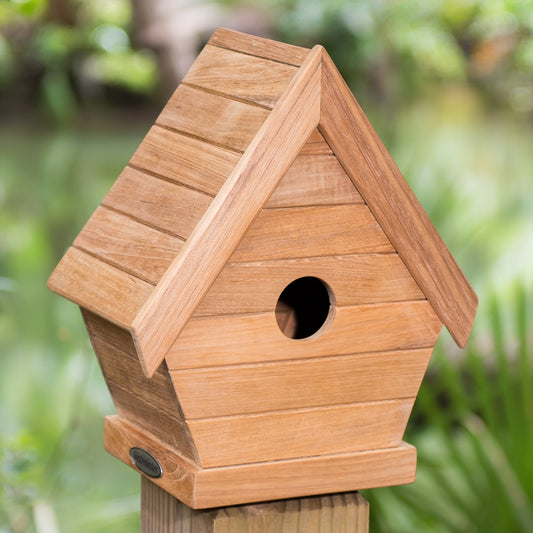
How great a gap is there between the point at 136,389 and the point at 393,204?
0.28 meters

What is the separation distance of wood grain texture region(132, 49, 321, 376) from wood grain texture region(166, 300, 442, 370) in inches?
1.3

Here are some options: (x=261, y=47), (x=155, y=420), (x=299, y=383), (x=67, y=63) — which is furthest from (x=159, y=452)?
(x=67, y=63)

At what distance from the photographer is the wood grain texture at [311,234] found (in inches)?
27.8

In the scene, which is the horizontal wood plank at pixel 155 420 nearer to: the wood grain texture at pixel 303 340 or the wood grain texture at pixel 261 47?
the wood grain texture at pixel 303 340

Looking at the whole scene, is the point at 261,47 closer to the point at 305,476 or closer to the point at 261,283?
the point at 261,283

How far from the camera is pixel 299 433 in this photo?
30.1 inches

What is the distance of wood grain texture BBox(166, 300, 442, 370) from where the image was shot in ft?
2.30

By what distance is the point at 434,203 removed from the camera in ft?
5.83

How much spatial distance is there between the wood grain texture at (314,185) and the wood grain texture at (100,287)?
5.1 inches

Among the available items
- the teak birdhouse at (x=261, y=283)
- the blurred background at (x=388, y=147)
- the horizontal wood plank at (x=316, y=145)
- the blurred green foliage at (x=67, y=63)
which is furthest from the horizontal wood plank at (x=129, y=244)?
the blurred green foliage at (x=67, y=63)

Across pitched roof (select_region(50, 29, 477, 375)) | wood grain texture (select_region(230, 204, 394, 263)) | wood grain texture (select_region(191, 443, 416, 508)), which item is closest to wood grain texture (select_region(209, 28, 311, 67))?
pitched roof (select_region(50, 29, 477, 375))

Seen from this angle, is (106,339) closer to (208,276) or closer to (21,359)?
(208,276)

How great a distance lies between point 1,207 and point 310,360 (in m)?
4.15

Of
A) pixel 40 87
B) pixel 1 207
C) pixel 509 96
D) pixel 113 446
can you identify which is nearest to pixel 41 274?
pixel 1 207
